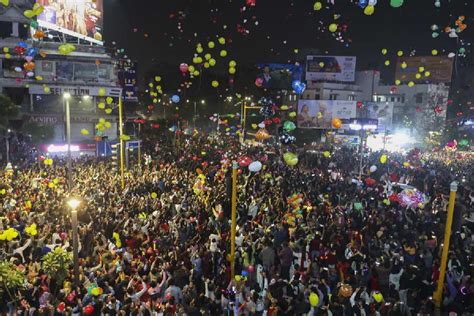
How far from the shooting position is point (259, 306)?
7.39 m

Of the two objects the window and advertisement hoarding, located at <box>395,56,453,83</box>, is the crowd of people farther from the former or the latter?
advertisement hoarding, located at <box>395,56,453,83</box>

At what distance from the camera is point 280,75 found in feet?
176

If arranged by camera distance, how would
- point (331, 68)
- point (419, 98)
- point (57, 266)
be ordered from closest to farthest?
point (57, 266) < point (331, 68) < point (419, 98)

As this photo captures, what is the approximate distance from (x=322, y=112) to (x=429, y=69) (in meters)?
19.7

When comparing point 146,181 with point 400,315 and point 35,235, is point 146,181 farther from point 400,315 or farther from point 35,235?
point 400,315

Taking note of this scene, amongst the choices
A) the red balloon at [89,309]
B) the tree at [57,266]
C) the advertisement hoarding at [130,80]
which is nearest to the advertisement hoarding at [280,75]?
the advertisement hoarding at [130,80]

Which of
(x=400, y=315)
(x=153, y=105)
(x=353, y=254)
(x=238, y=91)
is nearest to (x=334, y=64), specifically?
(x=238, y=91)

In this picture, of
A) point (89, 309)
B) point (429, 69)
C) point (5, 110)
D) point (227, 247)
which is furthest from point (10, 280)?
point (429, 69)

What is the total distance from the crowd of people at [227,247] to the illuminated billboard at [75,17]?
44.1 ft

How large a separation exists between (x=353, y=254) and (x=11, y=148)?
78.0 feet

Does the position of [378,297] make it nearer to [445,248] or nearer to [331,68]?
[445,248]

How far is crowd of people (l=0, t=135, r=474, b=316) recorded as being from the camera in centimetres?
757

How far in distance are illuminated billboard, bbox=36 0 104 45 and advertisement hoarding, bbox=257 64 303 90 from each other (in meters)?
24.8

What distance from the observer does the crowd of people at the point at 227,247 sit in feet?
24.8
